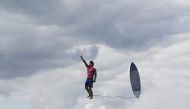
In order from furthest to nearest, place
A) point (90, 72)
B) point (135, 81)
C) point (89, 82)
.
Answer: point (135, 81) < point (89, 82) < point (90, 72)

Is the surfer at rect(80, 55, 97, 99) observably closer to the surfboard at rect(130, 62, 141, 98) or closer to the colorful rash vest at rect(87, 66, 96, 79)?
the colorful rash vest at rect(87, 66, 96, 79)

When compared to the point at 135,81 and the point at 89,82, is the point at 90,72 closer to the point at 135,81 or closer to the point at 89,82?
the point at 89,82

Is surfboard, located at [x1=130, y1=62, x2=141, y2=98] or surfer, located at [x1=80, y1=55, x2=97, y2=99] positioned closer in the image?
surfer, located at [x1=80, y1=55, x2=97, y2=99]

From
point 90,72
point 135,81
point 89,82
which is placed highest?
point 135,81

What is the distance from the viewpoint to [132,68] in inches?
3152

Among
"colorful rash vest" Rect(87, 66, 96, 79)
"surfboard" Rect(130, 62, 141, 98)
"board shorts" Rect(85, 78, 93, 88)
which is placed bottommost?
"board shorts" Rect(85, 78, 93, 88)

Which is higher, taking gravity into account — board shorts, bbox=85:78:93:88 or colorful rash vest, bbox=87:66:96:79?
colorful rash vest, bbox=87:66:96:79

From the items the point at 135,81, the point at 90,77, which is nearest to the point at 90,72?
the point at 90,77

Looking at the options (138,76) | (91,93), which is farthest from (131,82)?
(91,93)

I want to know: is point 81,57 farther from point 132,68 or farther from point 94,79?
point 132,68

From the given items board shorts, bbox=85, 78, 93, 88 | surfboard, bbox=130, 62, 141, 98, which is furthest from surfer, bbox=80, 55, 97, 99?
surfboard, bbox=130, 62, 141, 98

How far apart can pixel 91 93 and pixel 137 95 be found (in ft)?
53.9

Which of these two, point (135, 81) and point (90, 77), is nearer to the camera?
point (90, 77)

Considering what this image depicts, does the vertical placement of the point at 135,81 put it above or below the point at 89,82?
above
